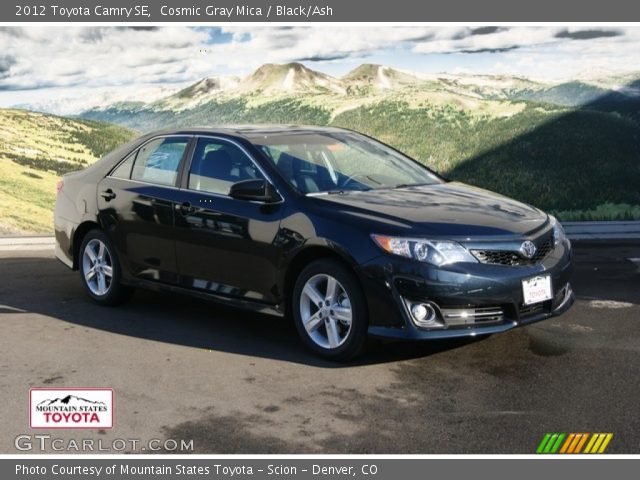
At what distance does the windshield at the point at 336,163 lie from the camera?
21.9 feet

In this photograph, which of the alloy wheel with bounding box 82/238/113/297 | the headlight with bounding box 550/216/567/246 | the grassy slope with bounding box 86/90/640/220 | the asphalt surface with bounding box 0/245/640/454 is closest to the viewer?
the asphalt surface with bounding box 0/245/640/454

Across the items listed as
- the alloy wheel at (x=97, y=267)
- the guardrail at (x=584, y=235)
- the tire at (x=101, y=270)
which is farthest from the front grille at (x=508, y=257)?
the guardrail at (x=584, y=235)

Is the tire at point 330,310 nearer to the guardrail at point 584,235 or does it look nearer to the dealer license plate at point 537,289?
the dealer license plate at point 537,289

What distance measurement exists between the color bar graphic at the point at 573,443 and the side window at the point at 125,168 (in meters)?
4.36

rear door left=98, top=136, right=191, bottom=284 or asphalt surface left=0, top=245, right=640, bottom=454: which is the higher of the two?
rear door left=98, top=136, right=191, bottom=284

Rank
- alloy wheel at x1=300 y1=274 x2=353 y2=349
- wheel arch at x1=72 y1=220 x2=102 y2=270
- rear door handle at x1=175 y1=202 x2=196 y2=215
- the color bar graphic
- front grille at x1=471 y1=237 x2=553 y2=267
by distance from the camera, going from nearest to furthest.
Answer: the color bar graphic, front grille at x1=471 y1=237 x2=553 y2=267, alloy wheel at x1=300 y1=274 x2=353 y2=349, rear door handle at x1=175 y1=202 x2=196 y2=215, wheel arch at x1=72 y1=220 x2=102 y2=270

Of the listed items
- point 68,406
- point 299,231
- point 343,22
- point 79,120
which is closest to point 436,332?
point 299,231

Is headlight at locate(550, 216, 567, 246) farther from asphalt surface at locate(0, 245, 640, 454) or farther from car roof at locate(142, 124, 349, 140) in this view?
car roof at locate(142, 124, 349, 140)

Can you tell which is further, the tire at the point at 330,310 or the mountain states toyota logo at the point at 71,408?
the tire at the point at 330,310

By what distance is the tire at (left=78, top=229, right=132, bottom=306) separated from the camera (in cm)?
775

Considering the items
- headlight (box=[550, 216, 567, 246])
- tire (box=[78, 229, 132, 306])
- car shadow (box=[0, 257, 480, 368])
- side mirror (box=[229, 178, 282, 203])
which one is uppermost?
side mirror (box=[229, 178, 282, 203])

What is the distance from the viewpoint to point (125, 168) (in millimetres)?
7809

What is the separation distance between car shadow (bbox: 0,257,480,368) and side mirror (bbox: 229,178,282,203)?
3.44 feet

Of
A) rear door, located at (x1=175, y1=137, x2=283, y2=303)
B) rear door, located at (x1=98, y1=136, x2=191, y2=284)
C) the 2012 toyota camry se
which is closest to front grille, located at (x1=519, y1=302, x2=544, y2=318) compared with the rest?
the 2012 toyota camry se
